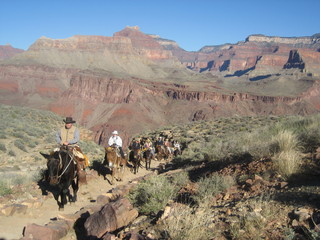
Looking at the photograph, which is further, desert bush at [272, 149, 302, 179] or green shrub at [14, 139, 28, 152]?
green shrub at [14, 139, 28, 152]

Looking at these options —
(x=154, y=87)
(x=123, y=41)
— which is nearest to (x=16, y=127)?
(x=154, y=87)

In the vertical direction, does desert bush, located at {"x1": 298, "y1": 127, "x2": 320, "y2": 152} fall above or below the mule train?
above

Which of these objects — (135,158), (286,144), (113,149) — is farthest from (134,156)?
(286,144)

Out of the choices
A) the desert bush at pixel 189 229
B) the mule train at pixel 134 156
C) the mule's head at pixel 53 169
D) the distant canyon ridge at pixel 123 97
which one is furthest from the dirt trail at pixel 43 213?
the distant canyon ridge at pixel 123 97

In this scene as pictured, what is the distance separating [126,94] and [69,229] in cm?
10893

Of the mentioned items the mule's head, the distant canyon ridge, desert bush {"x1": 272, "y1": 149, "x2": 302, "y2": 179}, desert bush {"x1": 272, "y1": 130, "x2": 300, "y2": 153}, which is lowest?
the distant canyon ridge

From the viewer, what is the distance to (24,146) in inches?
898

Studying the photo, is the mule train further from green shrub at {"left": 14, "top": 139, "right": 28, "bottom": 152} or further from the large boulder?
green shrub at {"left": 14, "top": 139, "right": 28, "bottom": 152}

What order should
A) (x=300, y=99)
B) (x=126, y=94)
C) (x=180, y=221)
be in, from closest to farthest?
1. (x=180, y=221)
2. (x=126, y=94)
3. (x=300, y=99)

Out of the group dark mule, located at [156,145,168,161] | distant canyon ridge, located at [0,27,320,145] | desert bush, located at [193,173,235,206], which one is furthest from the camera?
distant canyon ridge, located at [0,27,320,145]

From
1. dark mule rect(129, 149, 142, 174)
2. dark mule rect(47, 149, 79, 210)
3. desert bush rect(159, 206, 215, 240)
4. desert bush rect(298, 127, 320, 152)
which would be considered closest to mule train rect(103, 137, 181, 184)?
dark mule rect(129, 149, 142, 174)

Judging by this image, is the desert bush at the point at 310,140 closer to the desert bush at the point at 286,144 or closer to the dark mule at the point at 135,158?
the desert bush at the point at 286,144

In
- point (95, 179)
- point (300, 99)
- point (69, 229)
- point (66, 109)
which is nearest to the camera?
point (69, 229)

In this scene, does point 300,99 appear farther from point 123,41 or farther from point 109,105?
point 123,41
